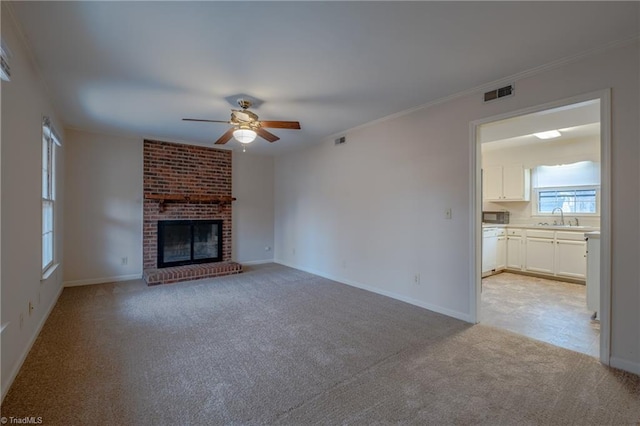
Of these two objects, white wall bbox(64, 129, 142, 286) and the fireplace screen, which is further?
the fireplace screen

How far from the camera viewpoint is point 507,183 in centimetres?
607

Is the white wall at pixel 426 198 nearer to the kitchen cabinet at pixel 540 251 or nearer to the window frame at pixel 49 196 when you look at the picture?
the kitchen cabinet at pixel 540 251

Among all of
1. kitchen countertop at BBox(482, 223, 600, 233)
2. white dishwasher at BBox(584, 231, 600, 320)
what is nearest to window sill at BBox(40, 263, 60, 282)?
white dishwasher at BBox(584, 231, 600, 320)

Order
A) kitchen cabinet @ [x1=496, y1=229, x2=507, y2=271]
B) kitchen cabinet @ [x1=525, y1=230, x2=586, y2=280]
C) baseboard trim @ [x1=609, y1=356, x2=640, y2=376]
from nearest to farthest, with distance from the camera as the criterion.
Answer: baseboard trim @ [x1=609, y1=356, x2=640, y2=376]
kitchen cabinet @ [x1=525, y1=230, x2=586, y2=280]
kitchen cabinet @ [x1=496, y1=229, x2=507, y2=271]

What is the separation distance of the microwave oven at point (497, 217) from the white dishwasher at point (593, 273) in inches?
121

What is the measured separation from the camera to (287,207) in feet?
21.4

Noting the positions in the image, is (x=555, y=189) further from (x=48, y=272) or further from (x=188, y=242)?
(x=48, y=272)

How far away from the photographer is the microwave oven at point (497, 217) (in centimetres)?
627

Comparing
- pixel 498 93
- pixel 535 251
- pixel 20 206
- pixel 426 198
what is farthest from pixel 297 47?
pixel 535 251

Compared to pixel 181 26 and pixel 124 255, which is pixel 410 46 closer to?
pixel 181 26

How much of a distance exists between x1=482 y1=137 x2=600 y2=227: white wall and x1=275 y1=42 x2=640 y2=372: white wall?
133 inches

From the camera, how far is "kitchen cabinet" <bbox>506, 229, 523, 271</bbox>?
5.62 meters

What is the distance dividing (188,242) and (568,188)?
721 centimetres

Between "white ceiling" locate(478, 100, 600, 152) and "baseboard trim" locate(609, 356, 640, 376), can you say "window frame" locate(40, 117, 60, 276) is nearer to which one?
"white ceiling" locate(478, 100, 600, 152)
